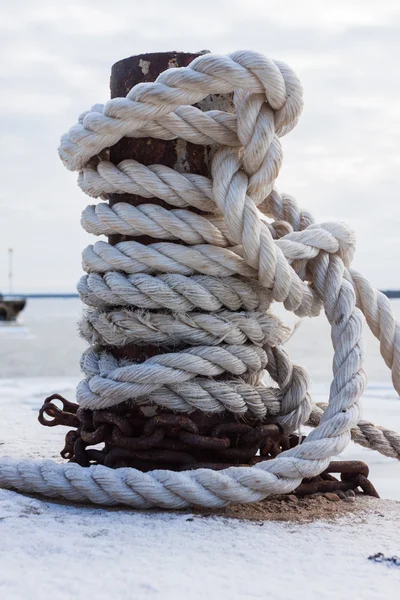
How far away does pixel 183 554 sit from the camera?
1.36 meters

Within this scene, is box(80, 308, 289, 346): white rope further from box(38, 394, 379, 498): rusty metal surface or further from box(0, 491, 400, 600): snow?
box(0, 491, 400, 600): snow

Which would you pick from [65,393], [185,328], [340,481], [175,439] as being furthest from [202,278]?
[65,393]

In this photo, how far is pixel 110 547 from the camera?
1.39 metres

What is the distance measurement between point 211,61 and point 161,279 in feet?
1.61

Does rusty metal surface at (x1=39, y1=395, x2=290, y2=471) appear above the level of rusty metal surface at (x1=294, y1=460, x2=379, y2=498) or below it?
above

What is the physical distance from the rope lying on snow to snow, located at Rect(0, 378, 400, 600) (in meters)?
0.10

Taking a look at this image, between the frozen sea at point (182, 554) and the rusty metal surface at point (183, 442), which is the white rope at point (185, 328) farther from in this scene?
the frozen sea at point (182, 554)

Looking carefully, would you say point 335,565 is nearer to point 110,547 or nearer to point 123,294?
point 110,547

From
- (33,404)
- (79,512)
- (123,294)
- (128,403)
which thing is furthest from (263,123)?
(33,404)

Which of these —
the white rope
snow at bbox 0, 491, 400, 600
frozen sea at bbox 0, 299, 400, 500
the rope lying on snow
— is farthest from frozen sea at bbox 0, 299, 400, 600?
frozen sea at bbox 0, 299, 400, 500

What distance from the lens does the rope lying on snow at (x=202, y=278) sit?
1.72m

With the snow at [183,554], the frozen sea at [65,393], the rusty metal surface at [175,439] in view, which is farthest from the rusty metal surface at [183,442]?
the frozen sea at [65,393]

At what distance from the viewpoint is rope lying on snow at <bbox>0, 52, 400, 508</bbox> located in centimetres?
172

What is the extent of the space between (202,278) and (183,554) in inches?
26.2
